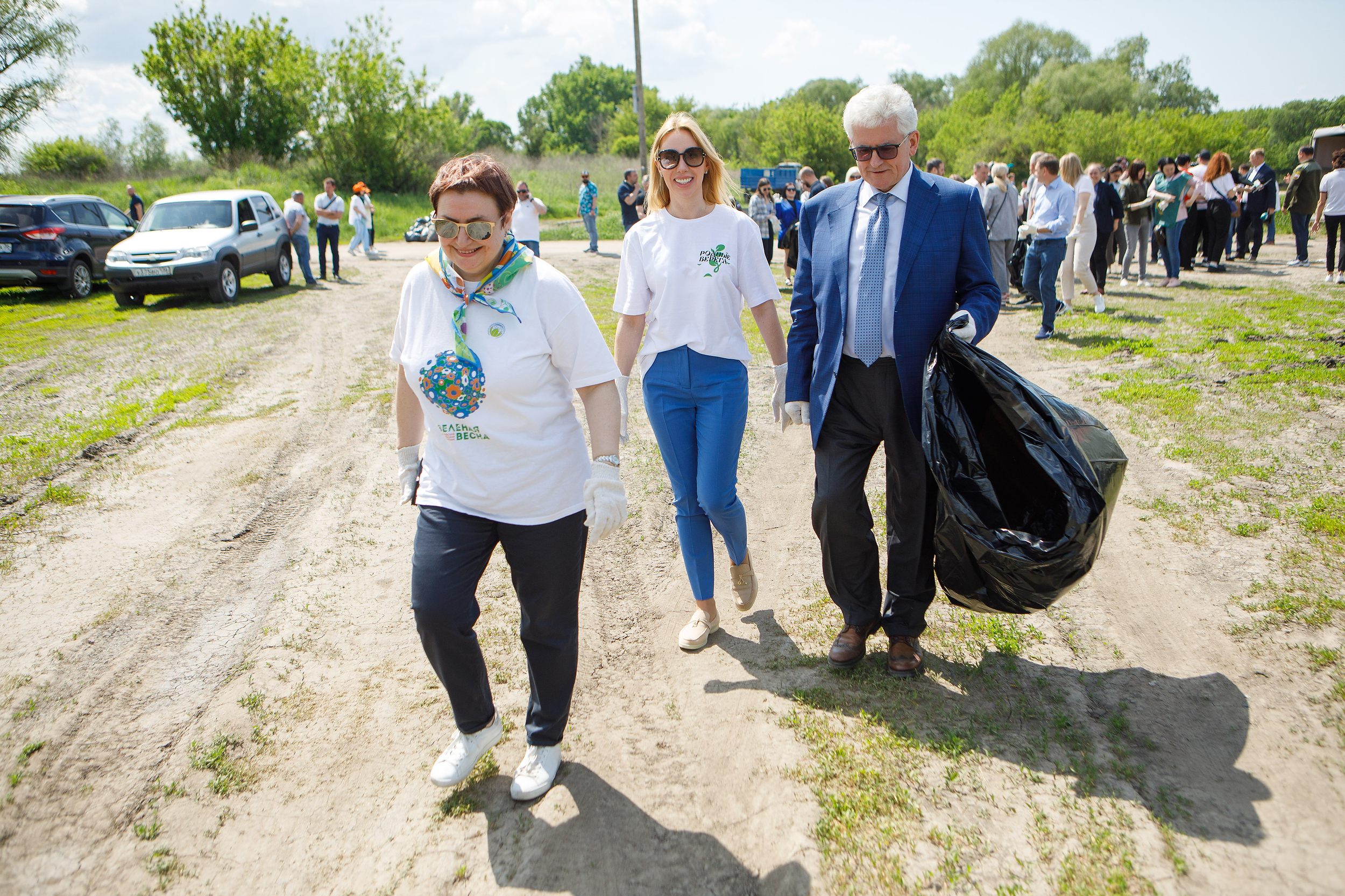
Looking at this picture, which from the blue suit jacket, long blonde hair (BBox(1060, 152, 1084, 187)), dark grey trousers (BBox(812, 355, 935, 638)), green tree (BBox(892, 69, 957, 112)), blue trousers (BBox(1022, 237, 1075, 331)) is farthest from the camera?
green tree (BBox(892, 69, 957, 112))

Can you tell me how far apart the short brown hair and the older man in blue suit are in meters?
1.00

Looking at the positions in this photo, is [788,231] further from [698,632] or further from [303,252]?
[698,632]

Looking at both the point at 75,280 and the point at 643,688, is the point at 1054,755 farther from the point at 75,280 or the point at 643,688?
the point at 75,280

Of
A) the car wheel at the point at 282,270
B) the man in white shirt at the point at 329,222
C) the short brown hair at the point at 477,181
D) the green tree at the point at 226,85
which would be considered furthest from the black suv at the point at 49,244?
the green tree at the point at 226,85

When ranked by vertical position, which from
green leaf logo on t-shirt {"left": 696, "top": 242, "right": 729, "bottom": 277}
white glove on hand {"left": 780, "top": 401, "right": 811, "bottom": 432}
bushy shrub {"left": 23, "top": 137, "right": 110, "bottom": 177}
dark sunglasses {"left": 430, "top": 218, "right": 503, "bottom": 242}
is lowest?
white glove on hand {"left": 780, "top": 401, "right": 811, "bottom": 432}

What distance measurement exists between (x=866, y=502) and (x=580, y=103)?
103189mm

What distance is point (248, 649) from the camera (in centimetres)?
356

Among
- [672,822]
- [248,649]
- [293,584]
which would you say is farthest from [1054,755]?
[293,584]

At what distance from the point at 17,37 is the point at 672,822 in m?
38.3

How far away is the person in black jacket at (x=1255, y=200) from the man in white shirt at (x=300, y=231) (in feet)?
54.6

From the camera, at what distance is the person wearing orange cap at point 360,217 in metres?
18.9

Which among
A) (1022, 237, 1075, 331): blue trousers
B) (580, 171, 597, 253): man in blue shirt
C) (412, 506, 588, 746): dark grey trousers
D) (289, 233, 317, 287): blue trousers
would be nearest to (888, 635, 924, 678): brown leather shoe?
(412, 506, 588, 746): dark grey trousers

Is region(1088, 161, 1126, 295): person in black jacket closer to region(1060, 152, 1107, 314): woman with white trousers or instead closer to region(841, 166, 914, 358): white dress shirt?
region(1060, 152, 1107, 314): woman with white trousers

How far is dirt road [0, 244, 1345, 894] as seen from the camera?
91.6 inches
